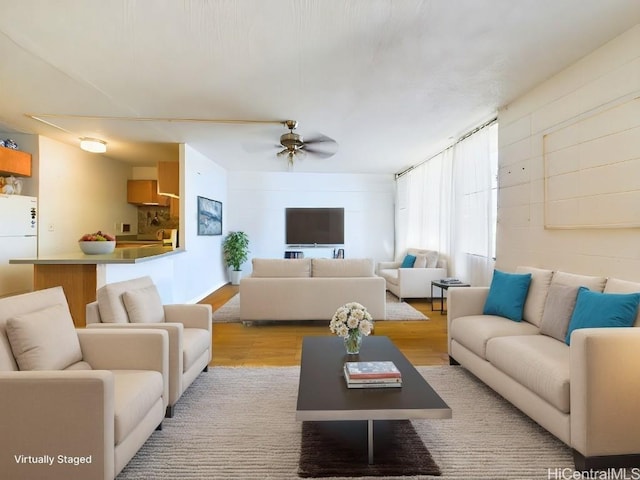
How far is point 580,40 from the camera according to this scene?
2520 mm

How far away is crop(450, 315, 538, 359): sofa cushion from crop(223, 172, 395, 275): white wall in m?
5.25

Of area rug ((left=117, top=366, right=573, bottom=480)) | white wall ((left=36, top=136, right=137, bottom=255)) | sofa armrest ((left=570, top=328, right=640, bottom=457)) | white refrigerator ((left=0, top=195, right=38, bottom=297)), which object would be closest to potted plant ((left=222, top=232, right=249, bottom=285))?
white wall ((left=36, top=136, right=137, bottom=255))

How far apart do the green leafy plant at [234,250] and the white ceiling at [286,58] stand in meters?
3.40

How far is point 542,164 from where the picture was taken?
3273mm

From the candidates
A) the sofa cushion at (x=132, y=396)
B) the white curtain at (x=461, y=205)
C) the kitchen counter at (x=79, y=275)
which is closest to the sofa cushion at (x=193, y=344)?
the sofa cushion at (x=132, y=396)

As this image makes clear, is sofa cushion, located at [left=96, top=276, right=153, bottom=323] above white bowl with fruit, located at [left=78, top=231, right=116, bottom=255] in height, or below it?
below

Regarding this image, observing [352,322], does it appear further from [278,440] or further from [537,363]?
[537,363]

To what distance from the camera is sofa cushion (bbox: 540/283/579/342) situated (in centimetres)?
239

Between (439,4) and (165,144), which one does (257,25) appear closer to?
(439,4)

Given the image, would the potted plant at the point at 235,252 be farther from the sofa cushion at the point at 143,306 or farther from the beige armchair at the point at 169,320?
the sofa cushion at the point at 143,306

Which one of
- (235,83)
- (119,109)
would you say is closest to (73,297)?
(119,109)

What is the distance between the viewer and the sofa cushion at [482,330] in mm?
2615

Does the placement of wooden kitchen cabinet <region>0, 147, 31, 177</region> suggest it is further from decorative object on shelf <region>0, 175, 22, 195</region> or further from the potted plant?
the potted plant

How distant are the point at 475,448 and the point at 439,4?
8.40 feet
